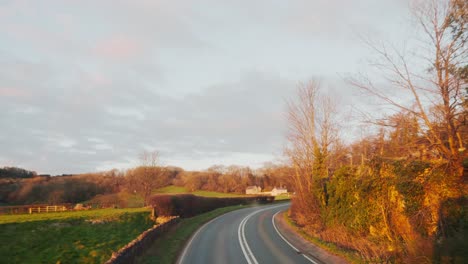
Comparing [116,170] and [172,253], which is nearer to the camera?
[172,253]

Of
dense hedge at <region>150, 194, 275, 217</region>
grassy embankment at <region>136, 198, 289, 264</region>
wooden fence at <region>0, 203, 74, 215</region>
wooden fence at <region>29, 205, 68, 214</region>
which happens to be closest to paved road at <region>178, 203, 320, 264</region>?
grassy embankment at <region>136, 198, 289, 264</region>

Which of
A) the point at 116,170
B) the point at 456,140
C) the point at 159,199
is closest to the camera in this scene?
the point at 456,140

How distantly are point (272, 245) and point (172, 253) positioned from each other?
5749mm

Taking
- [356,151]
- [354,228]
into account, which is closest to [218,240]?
[354,228]

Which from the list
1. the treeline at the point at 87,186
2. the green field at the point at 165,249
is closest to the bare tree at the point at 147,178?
the treeline at the point at 87,186

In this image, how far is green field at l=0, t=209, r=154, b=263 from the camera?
19.1 meters

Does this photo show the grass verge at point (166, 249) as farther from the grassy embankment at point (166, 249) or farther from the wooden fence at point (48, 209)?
the wooden fence at point (48, 209)

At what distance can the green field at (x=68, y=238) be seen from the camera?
19.1 meters

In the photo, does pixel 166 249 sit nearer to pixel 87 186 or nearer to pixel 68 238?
pixel 68 238

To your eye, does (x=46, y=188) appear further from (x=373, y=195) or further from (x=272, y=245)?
(x=373, y=195)

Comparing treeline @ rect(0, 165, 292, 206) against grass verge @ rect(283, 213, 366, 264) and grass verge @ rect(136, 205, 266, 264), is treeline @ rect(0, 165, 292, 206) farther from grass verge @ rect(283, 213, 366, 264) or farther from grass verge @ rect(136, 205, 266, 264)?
grass verge @ rect(136, 205, 266, 264)

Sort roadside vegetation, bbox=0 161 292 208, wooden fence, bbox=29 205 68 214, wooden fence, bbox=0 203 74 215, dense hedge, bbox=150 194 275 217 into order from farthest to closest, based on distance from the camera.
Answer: roadside vegetation, bbox=0 161 292 208
wooden fence, bbox=29 205 68 214
wooden fence, bbox=0 203 74 215
dense hedge, bbox=150 194 275 217

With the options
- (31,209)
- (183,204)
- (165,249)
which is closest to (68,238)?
(165,249)

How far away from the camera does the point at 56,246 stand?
22234 mm
